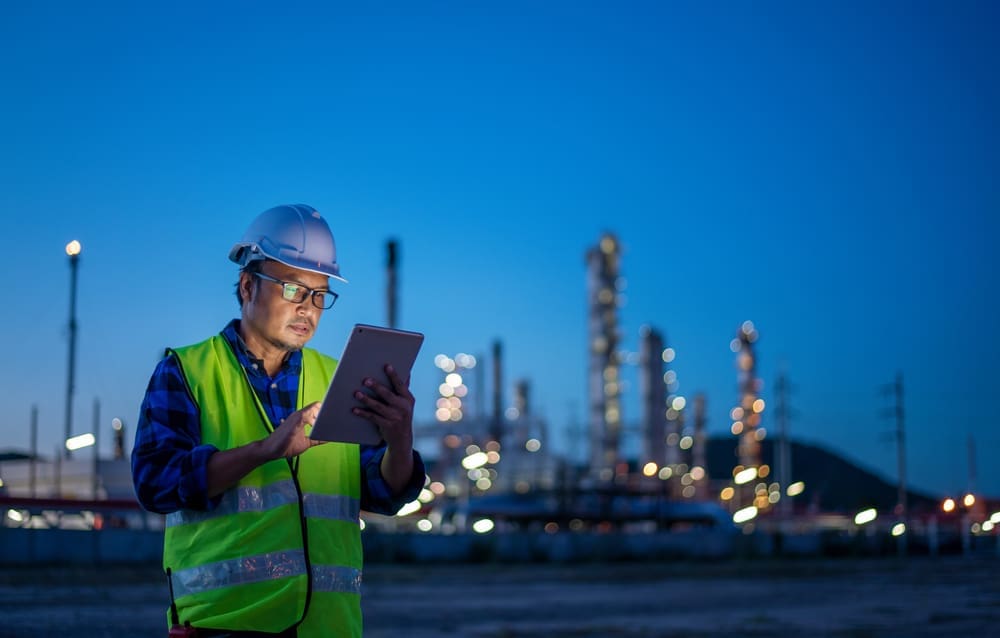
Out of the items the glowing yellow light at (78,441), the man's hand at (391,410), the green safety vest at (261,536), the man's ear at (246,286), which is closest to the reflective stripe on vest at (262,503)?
the green safety vest at (261,536)

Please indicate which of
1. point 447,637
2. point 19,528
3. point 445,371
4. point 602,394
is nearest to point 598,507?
point 602,394

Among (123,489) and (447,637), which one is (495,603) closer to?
(447,637)

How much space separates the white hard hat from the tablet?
0.50 metres

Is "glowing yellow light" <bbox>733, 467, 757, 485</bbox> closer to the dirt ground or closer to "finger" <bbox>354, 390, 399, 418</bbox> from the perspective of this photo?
the dirt ground

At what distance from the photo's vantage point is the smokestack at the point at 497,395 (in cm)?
7450

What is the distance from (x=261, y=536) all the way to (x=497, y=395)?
265ft

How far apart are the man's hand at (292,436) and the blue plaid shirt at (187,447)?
0.17 metres

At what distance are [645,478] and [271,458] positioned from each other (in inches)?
2410

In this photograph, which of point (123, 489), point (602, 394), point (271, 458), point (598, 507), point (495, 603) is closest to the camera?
point (271, 458)

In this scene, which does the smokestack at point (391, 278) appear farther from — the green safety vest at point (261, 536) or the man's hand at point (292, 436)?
the man's hand at point (292, 436)

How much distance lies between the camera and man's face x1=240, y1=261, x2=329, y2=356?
344cm

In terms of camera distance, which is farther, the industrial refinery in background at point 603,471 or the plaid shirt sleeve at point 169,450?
the industrial refinery in background at point 603,471

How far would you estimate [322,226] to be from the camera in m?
3.63

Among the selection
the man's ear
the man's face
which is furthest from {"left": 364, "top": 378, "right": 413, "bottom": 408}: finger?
the man's ear
